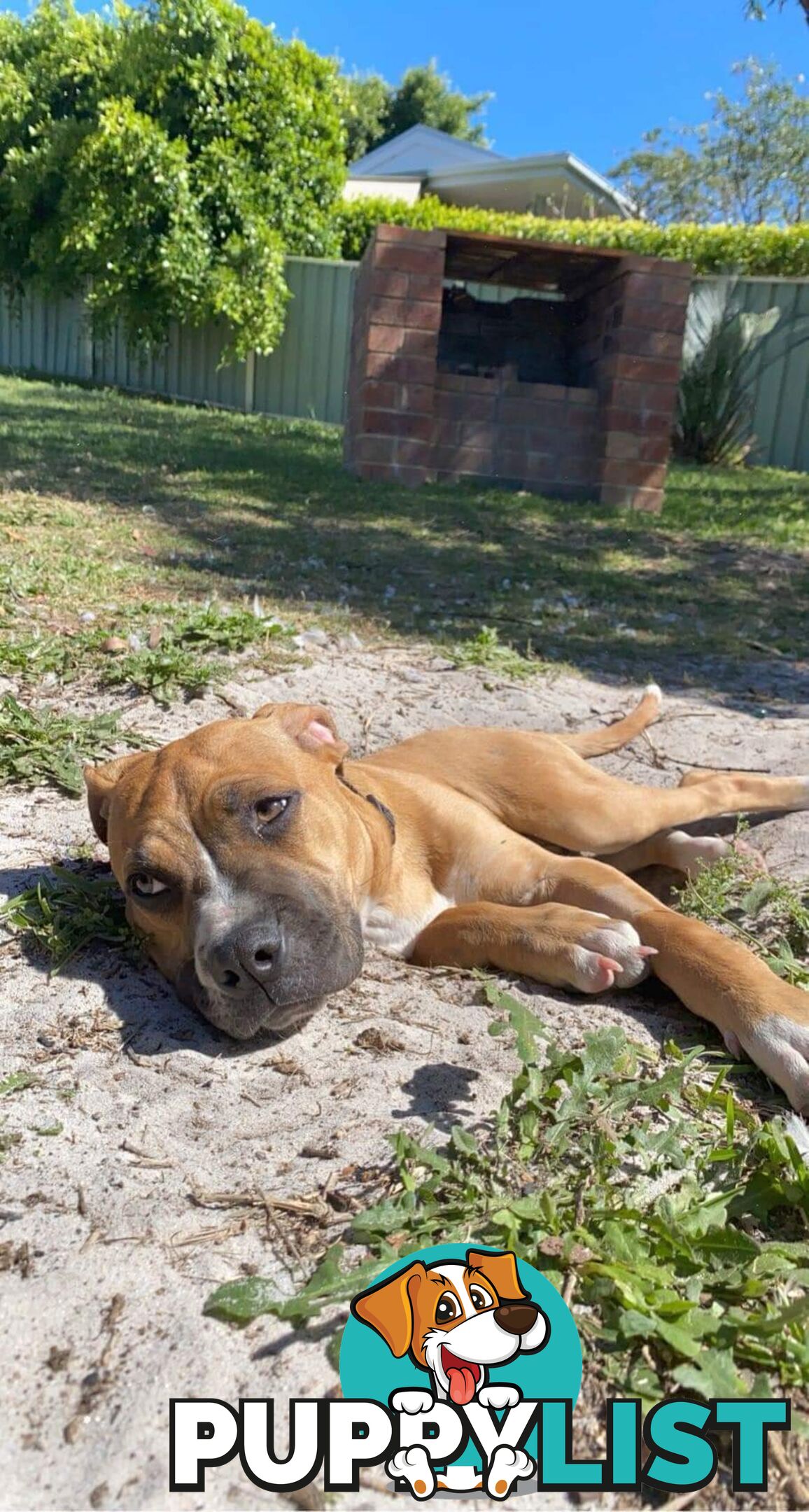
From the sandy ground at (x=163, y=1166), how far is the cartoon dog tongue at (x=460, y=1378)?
185 mm

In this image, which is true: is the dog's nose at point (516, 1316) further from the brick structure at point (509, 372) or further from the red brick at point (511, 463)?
the red brick at point (511, 463)

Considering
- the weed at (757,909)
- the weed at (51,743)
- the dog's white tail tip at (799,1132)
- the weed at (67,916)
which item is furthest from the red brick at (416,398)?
the dog's white tail tip at (799,1132)

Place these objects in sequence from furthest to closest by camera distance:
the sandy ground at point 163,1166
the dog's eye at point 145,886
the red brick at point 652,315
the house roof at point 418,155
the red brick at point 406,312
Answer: the house roof at point 418,155, the red brick at point 406,312, the red brick at point 652,315, the dog's eye at point 145,886, the sandy ground at point 163,1166

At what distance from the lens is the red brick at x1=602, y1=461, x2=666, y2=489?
11.0 meters

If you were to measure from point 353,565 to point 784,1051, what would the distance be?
6.14 m

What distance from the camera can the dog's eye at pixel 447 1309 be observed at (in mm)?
2051

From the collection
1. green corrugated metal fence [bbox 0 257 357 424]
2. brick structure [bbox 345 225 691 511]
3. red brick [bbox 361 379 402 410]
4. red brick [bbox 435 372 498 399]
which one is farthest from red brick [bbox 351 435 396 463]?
green corrugated metal fence [bbox 0 257 357 424]

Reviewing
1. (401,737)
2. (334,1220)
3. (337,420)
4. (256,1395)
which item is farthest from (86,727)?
(337,420)

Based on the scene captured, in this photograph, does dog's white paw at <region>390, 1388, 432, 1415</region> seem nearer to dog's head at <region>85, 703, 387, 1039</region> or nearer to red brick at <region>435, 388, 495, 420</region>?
dog's head at <region>85, 703, 387, 1039</region>

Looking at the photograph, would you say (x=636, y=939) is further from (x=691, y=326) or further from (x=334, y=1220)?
(x=691, y=326)

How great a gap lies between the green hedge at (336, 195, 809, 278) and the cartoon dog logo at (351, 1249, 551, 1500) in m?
16.4

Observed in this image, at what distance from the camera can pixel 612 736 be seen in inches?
213

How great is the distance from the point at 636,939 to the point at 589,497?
27.8ft

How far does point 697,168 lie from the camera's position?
4441 centimetres
